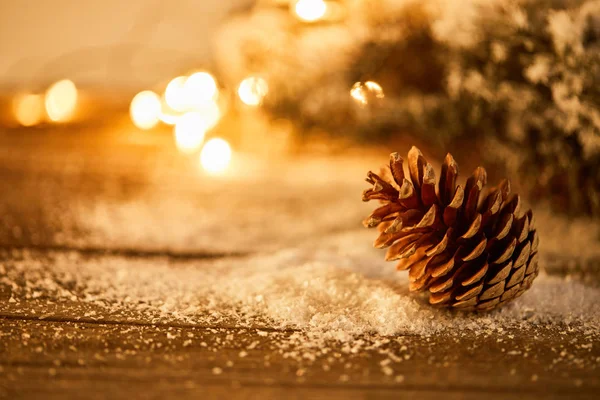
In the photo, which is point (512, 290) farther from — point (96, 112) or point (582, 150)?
point (96, 112)

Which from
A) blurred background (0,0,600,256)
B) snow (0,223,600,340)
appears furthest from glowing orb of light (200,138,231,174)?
snow (0,223,600,340)

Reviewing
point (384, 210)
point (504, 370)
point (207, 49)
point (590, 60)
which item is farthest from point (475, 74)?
point (207, 49)

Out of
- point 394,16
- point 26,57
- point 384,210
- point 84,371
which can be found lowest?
point 84,371

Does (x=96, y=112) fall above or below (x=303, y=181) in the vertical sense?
above

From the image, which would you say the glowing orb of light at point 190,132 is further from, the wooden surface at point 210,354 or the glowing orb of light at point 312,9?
the wooden surface at point 210,354

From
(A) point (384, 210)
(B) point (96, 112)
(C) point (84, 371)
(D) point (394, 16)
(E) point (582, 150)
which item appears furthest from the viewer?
(B) point (96, 112)

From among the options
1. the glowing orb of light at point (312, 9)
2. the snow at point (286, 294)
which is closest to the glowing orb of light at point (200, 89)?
the glowing orb of light at point (312, 9)
